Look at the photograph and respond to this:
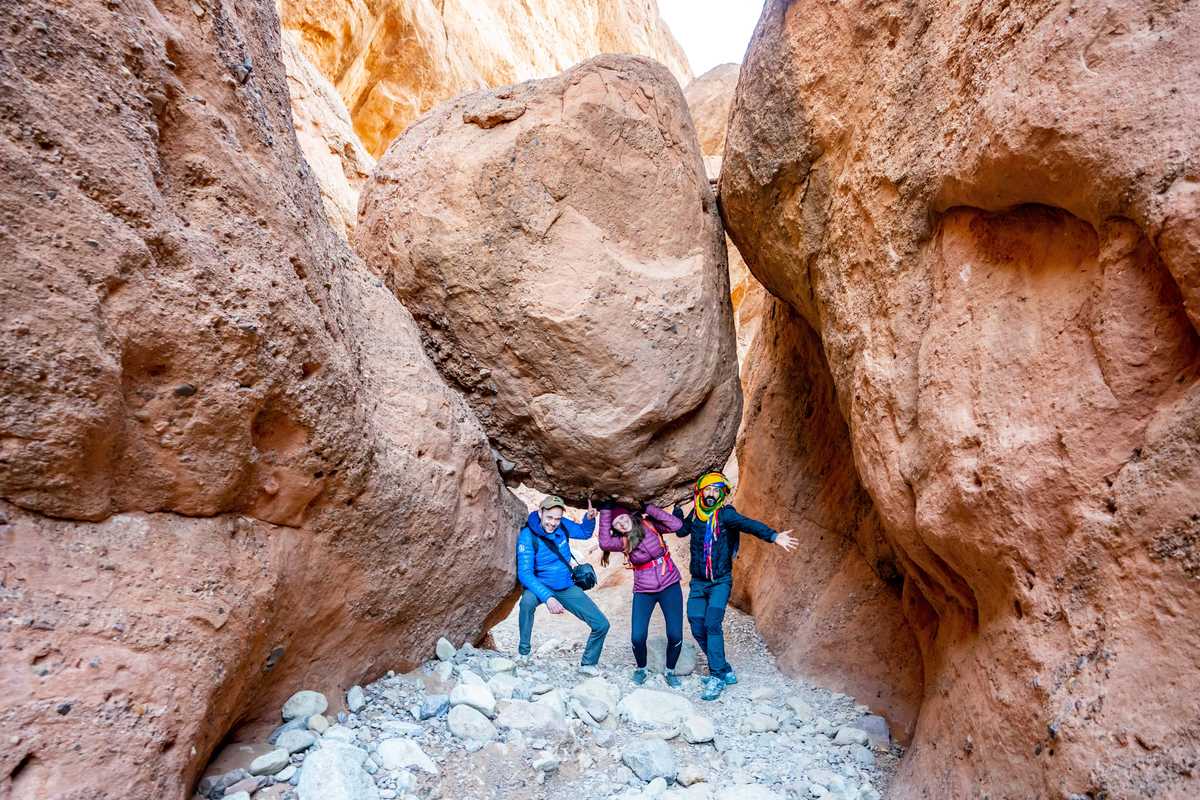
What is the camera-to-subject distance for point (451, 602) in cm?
397

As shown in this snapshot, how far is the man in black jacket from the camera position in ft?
15.2

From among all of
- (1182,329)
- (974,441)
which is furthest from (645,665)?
(1182,329)

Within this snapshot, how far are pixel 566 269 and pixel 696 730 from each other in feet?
9.29

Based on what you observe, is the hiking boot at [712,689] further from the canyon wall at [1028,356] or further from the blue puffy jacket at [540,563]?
the canyon wall at [1028,356]

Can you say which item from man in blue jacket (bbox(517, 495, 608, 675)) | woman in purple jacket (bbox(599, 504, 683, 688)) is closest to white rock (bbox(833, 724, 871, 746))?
woman in purple jacket (bbox(599, 504, 683, 688))

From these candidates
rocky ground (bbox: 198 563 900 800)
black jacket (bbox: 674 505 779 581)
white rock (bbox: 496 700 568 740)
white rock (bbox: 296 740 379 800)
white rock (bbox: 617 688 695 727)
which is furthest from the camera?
black jacket (bbox: 674 505 779 581)

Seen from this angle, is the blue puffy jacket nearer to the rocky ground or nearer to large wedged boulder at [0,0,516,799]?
the rocky ground

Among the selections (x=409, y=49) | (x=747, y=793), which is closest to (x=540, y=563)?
(x=747, y=793)

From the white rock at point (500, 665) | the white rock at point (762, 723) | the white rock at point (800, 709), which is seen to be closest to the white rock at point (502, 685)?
the white rock at point (500, 665)

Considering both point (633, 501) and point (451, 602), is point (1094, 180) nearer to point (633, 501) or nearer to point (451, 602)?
point (633, 501)

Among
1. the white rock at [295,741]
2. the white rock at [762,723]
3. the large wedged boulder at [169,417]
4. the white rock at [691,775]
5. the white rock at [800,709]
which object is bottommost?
the white rock at [800,709]

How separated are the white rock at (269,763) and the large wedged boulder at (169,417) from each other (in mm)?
192

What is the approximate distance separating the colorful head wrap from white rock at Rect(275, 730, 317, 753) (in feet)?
9.14

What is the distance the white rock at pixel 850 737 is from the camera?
3.82m
